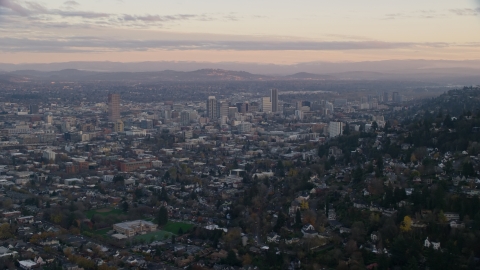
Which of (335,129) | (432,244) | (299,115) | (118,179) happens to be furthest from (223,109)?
(432,244)

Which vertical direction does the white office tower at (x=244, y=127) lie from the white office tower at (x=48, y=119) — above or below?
below

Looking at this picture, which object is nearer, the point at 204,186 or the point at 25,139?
the point at 204,186

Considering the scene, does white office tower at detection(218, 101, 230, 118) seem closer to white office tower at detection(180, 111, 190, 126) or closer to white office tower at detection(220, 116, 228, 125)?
white office tower at detection(220, 116, 228, 125)

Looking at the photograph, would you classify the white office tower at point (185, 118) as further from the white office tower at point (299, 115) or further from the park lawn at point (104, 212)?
the park lawn at point (104, 212)

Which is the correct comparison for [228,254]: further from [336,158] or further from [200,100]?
[200,100]

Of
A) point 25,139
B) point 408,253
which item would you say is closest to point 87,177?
point 25,139

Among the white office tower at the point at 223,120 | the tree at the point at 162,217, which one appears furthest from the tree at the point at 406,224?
the white office tower at the point at 223,120

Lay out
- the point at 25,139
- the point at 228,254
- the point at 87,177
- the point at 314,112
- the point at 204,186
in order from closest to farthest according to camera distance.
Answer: the point at 228,254 < the point at 204,186 < the point at 87,177 < the point at 25,139 < the point at 314,112
